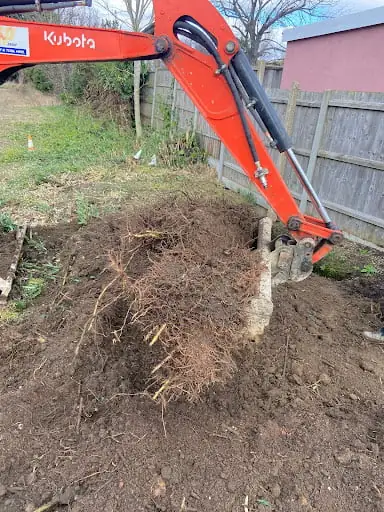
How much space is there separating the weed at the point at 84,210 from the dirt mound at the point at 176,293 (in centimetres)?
196

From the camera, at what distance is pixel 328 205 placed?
643 centimetres

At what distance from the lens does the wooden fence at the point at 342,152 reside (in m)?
5.71

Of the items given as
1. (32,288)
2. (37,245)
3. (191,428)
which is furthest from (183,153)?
(191,428)

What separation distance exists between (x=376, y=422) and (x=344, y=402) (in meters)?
0.25

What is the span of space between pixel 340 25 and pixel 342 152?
680 cm

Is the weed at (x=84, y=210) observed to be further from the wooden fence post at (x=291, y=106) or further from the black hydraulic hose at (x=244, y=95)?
the black hydraulic hose at (x=244, y=95)

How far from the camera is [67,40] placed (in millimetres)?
3051

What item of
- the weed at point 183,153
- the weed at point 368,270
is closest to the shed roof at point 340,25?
the weed at point 183,153

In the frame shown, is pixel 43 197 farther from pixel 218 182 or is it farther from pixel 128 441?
pixel 128 441

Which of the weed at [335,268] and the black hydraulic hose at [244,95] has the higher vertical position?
the black hydraulic hose at [244,95]

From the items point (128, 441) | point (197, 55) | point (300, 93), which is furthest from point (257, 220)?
point (300, 93)

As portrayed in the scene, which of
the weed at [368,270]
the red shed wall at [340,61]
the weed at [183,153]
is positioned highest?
the red shed wall at [340,61]

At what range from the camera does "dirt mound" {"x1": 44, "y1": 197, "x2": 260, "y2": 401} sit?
2688mm

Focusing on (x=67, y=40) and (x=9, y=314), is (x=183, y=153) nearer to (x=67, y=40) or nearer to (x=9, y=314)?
(x=9, y=314)
